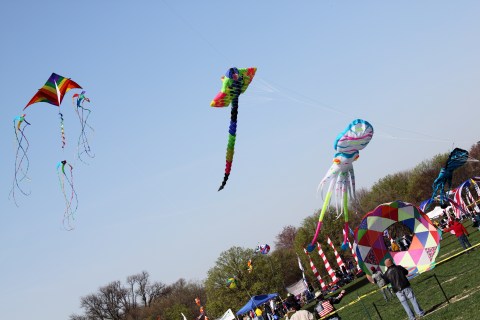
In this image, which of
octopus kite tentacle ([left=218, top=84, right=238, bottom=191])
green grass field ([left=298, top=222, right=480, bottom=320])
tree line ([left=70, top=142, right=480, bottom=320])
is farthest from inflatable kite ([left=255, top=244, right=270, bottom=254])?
octopus kite tentacle ([left=218, top=84, right=238, bottom=191])

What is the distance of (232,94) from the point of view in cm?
1445

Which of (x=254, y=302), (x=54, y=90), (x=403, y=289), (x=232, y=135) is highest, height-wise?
(x=54, y=90)

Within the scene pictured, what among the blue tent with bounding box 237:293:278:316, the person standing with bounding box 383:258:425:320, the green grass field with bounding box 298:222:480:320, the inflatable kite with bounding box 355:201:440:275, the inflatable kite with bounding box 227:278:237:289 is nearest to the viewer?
the green grass field with bounding box 298:222:480:320

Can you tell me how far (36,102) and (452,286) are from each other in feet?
39.8

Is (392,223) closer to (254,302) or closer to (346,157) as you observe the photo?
(346,157)

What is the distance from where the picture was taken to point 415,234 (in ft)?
61.8

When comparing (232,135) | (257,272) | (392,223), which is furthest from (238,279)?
(232,135)

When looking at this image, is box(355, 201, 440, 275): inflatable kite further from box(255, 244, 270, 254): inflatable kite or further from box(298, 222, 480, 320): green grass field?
box(255, 244, 270, 254): inflatable kite

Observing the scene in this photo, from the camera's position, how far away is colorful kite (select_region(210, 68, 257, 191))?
14.3 metres

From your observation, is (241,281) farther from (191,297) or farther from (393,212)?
(191,297)

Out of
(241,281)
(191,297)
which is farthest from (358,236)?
(191,297)

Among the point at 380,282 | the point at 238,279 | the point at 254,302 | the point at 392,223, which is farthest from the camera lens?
the point at 238,279

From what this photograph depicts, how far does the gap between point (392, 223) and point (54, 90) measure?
39.4ft

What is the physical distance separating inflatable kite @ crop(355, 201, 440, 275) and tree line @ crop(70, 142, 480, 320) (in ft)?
38.3
